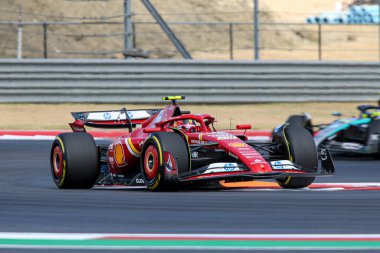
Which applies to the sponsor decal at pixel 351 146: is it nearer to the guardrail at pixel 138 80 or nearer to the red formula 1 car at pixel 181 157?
the red formula 1 car at pixel 181 157

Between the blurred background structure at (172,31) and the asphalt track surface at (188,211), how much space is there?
1144cm

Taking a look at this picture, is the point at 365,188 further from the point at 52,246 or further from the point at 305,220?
the point at 52,246

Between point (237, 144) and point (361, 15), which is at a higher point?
point (361, 15)

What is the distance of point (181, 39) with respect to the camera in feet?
119

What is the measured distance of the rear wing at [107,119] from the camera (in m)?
11.7

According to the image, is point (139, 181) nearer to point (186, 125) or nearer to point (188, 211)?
point (186, 125)

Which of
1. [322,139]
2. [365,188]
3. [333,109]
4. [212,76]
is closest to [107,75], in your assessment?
[212,76]

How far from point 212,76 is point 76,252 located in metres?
14.6

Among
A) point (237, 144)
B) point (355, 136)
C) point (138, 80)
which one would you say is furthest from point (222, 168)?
point (138, 80)

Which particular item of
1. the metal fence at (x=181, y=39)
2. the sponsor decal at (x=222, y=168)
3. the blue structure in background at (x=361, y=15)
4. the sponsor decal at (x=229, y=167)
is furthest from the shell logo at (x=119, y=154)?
the blue structure in background at (x=361, y=15)

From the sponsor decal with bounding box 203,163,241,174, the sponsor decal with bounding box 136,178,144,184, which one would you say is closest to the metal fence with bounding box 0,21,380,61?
the sponsor decal with bounding box 136,178,144,184

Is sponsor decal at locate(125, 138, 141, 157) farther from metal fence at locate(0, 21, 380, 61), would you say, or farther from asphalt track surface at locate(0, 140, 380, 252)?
metal fence at locate(0, 21, 380, 61)

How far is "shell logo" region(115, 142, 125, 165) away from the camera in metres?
11.0

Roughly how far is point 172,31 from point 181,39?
10195 mm
